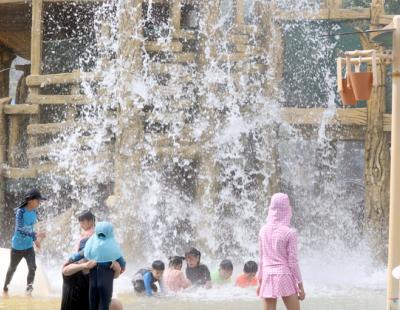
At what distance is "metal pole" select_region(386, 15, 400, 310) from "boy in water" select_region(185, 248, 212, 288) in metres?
3.07

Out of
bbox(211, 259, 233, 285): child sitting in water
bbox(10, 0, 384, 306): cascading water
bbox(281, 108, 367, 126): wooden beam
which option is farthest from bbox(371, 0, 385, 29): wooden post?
bbox(211, 259, 233, 285): child sitting in water

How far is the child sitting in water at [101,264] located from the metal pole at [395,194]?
166 cm

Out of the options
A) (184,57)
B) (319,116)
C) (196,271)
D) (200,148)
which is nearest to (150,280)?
(196,271)

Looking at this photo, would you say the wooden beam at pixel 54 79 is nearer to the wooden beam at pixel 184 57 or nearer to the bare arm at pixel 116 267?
the wooden beam at pixel 184 57

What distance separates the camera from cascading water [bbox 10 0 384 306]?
35.8ft

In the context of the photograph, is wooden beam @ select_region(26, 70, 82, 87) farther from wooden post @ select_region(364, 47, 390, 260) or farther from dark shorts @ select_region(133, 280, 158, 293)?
dark shorts @ select_region(133, 280, 158, 293)

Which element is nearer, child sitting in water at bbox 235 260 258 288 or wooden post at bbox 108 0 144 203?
child sitting in water at bbox 235 260 258 288

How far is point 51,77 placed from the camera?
1148cm

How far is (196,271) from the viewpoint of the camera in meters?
8.12

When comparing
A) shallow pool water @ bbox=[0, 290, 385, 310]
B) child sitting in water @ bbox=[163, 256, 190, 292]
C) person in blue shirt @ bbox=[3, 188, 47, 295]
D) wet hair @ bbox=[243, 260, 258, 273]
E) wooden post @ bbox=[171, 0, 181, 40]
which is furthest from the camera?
wooden post @ bbox=[171, 0, 181, 40]

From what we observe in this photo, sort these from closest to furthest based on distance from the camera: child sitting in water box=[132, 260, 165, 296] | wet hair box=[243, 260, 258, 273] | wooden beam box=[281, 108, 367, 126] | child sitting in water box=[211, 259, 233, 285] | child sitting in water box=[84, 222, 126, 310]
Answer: child sitting in water box=[84, 222, 126, 310] < child sitting in water box=[132, 260, 165, 296] < wet hair box=[243, 260, 258, 273] < child sitting in water box=[211, 259, 233, 285] < wooden beam box=[281, 108, 367, 126]

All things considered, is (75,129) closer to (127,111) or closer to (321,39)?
(127,111)

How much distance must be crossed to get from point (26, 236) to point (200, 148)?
395 centimetres

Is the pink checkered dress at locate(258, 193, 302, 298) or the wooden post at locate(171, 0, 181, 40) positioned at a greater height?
the wooden post at locate(171, 0, 181, 40)
